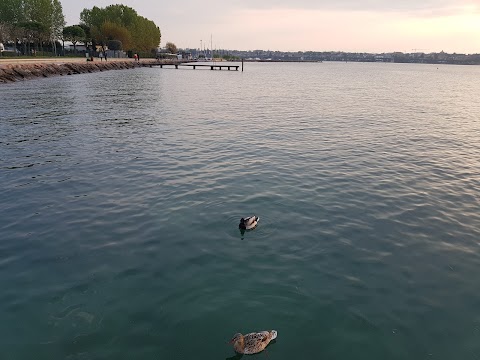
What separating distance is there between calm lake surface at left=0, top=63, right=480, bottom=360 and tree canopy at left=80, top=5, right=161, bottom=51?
134 metres

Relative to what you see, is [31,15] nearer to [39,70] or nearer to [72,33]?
[72,33]

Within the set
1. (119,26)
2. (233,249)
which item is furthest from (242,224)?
(119,26)

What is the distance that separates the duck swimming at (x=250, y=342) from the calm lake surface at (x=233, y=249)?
0.22 metres

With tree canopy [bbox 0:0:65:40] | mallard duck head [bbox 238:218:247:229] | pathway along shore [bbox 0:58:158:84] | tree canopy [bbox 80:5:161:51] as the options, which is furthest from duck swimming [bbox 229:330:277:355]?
tree canopy [bbox 80:5:161:51]

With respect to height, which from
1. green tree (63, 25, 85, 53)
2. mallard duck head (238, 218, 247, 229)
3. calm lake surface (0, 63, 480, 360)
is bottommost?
calm lake surface (0, 63, 480, 360)

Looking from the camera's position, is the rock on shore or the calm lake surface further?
the rock on shore

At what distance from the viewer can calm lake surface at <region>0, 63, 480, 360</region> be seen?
8.10 metres

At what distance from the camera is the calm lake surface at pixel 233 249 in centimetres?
810

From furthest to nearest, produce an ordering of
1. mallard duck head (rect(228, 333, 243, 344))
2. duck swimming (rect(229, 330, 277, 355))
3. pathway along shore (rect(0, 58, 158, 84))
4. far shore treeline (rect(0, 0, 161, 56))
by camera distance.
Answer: far shore treeline (rect(0, 0, 161, 56)) < pathway along shore (rect(0, 58, 158, 84)) < mallard duck head (rect(228, 333, 243, 344)) < duck swimming (rect(229, 330, 277, 355))

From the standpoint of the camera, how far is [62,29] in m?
128

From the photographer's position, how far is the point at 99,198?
15156mm

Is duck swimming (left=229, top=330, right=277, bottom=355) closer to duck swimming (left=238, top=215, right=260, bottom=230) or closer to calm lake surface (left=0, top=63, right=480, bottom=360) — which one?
calm lake surface (left=0, top=63, right=480, bottom=360)

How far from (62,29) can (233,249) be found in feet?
469

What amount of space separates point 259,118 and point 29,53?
113488mm
